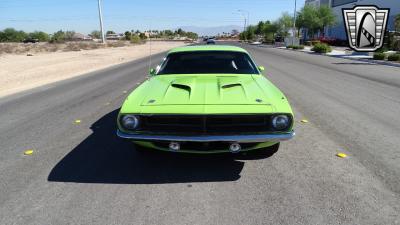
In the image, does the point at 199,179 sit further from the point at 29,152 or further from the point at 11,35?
the point at 11,35

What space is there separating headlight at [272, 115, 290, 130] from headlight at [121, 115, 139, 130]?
1526mm

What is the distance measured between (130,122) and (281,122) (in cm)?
168

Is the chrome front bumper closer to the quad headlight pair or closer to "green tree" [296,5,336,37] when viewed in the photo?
the quad headlight pair

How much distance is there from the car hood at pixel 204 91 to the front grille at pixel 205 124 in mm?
203

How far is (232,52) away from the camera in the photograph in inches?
229

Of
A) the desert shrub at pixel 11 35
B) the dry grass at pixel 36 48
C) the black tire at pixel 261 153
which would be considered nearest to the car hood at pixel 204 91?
the black tire at pixel 261 153

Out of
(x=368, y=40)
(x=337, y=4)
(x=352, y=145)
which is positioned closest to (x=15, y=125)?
(x=352, y=145)

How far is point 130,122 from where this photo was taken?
3.98 metres

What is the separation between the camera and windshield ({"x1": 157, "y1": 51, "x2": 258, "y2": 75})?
548 centimetres

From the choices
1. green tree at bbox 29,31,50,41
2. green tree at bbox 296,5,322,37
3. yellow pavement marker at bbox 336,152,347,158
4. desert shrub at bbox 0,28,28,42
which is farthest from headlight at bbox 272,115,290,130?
green tree at bbox 29,31,50,41

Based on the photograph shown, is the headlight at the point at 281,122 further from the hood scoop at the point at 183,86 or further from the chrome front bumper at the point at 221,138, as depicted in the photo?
the hood scoop at the point at 183,86

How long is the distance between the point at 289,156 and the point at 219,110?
1.53m

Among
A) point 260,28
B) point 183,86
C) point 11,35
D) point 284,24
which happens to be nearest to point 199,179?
point 183,86

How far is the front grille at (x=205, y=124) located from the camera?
Answer: 3.84 m
